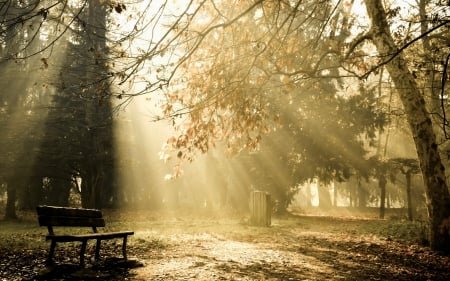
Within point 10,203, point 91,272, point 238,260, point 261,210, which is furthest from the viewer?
point 10,203

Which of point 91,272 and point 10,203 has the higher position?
point 10,203

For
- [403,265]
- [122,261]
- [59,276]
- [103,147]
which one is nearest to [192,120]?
[122,261]

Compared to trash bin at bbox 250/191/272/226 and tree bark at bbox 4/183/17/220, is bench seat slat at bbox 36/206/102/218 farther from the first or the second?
tree bark at bbox 4/183/17/220

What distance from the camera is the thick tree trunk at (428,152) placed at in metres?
8.50

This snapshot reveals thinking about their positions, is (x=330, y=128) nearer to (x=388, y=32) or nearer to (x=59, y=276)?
(x=388, y=32)

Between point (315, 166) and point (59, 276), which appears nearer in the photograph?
point (59, 276)

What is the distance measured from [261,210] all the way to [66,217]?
32.4ft

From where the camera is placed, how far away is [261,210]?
607 inches

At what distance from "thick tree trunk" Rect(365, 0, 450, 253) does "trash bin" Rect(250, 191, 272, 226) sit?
7361 mm

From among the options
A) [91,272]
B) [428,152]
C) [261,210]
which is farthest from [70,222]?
[261,210]

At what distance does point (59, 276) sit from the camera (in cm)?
567

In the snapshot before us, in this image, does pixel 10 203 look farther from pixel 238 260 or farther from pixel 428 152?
pixel 428 152

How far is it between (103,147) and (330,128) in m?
15.4

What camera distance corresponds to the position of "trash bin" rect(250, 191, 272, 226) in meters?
15.3
